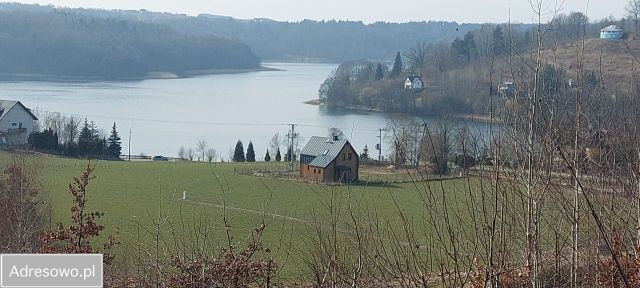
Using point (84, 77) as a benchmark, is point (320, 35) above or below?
above

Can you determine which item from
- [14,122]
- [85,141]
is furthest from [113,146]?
[14,122]

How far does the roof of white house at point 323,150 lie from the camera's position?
17266mm

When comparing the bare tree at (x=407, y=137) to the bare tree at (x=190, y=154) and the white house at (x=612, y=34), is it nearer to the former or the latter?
the white house at (x=612, y=34)

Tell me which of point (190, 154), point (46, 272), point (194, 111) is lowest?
point (190, 154)

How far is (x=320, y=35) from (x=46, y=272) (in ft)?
321

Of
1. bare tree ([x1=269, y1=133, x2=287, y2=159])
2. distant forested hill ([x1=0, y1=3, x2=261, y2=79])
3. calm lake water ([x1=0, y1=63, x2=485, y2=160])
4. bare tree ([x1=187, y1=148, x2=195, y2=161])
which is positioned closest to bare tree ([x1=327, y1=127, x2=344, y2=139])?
calm lake water ([x1=0, y1=63, x2=485, y2=160])

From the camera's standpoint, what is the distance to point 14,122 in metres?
22.3

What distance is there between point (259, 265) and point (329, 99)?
36471mm

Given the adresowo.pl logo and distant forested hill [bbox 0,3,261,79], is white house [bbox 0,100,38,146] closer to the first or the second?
the adresowo.pl logo

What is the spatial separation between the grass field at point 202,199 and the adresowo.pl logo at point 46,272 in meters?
5.15

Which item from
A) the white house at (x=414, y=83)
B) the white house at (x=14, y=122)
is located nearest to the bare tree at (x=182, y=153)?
the white house at (x=14, y=122)

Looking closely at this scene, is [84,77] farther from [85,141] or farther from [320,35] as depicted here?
[320,35]

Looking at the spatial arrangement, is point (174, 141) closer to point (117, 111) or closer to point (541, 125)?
point (117, 111)

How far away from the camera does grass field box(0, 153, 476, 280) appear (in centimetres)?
1079
